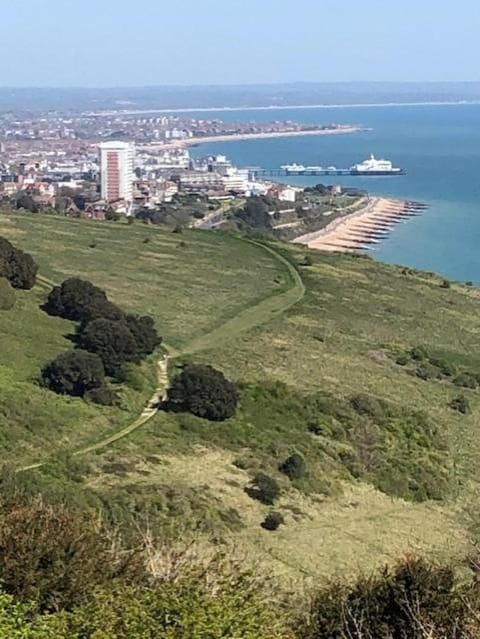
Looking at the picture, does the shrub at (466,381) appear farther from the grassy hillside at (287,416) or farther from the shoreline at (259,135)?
the shoreline at (259,135)

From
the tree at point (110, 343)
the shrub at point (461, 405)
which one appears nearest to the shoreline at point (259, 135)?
the shrub at point (461, 405)

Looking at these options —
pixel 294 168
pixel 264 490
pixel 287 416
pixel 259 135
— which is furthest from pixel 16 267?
pixel 259 135

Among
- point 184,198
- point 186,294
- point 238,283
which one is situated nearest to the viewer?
point 186,294

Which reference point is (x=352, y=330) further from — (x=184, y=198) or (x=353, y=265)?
(x=184, y=198)

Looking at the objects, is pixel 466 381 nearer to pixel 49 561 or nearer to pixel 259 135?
pixel 49 561

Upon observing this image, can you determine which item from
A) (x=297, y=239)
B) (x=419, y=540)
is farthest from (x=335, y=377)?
(x=297, y=239)
